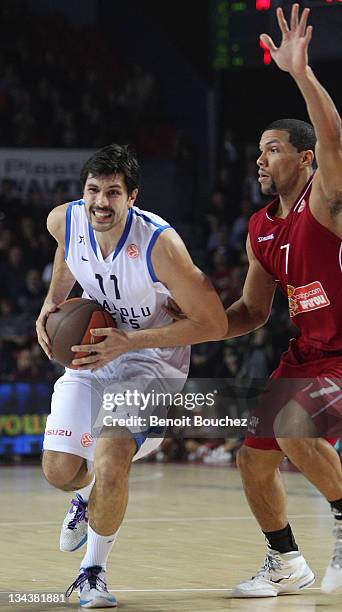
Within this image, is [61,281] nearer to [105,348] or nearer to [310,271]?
[105,348]

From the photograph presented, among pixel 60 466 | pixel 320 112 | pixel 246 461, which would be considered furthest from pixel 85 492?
pixel 320 112

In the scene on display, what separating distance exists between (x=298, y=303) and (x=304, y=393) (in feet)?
1.41

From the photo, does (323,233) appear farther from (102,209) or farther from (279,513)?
(279,513)

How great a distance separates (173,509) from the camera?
9.34 meters

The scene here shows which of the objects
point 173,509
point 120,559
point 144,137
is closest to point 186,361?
point 120,559

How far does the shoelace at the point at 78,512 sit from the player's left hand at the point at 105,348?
104cm

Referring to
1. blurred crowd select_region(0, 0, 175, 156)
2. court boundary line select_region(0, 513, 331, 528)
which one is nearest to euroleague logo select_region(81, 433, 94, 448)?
court boundary line select_region(0, 513, 331, 528)

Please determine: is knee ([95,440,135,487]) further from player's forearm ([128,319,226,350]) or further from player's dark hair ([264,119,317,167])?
player's dark hair ([264,119,317,167])

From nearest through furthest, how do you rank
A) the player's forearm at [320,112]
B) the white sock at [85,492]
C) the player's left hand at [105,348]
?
the player's forearm at [320,112]
the player's left hand at [105,348]
the white sock at [85,492]

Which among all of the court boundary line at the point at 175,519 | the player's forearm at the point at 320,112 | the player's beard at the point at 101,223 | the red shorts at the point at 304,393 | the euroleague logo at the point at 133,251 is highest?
the player's forearm at the point at 320,112

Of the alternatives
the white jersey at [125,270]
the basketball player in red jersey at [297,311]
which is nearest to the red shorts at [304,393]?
the basketball player in red jersey at [297,311]

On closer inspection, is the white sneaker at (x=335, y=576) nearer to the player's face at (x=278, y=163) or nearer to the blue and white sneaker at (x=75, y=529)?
the blue and white sneaker at (x=75, y=529)

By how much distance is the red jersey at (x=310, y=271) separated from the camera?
5270mm

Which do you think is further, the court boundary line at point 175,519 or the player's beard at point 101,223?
the court boundary line at point 175,519
